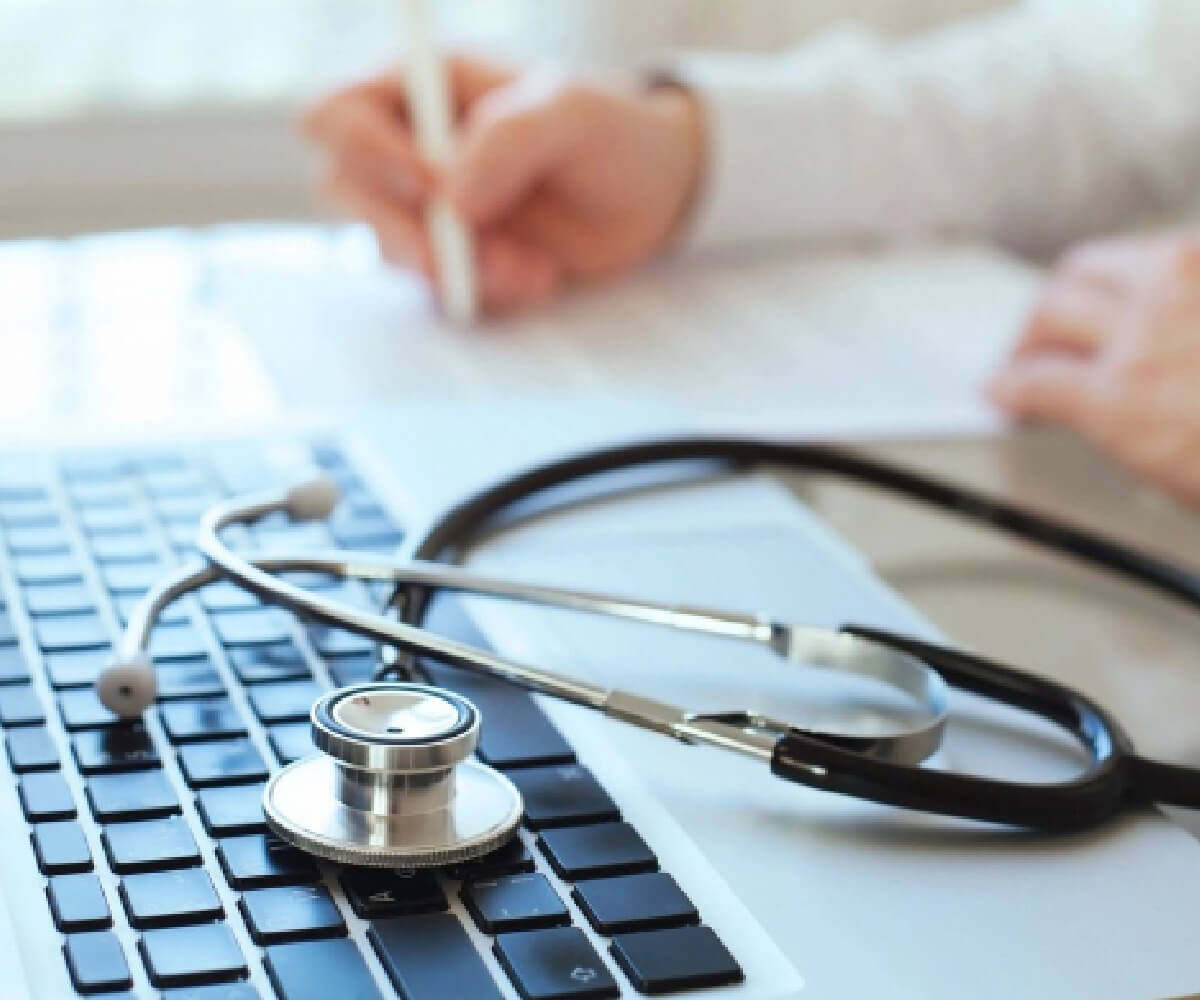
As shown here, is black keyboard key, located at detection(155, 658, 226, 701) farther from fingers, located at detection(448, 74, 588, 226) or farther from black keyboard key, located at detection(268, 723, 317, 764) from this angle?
fingers, located at detection(448, 74, 588, 226)

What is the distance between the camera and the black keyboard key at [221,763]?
404 mm

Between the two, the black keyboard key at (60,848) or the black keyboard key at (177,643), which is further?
the black keyboard key at (177,643)

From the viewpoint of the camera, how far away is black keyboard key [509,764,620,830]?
398 mm

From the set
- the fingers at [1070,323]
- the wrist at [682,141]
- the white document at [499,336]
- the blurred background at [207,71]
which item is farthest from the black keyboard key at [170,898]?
the blurred background at [207,71]

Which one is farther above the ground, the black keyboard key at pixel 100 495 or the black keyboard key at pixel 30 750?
the black keyboard key at pixel 100 495

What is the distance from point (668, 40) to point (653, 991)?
112cm

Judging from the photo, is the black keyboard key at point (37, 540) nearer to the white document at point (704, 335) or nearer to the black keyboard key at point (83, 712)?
the black keyboard key at point (83, 712)

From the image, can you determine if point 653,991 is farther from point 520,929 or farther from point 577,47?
point 577,47

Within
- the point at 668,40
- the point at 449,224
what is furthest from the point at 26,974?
the point at 668,40

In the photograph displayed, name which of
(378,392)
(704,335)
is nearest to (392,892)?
(378,392)

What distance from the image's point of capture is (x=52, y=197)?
125cm

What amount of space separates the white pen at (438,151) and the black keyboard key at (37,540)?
0.39 m

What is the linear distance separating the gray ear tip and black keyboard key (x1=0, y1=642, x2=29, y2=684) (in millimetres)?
37

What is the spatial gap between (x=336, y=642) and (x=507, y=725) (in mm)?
70
